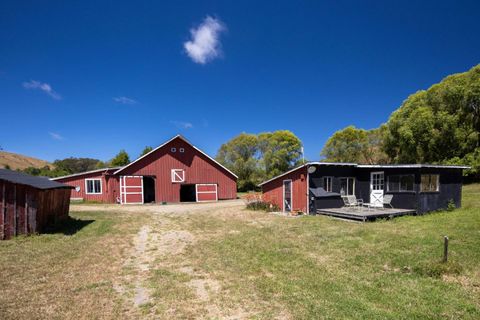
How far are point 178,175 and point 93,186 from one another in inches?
335

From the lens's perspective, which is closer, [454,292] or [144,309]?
[144,309]

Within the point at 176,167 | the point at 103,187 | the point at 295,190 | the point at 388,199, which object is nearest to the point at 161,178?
the point at 176,167

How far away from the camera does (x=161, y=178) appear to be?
25500 millimetres

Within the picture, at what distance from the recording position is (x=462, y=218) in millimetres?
11992

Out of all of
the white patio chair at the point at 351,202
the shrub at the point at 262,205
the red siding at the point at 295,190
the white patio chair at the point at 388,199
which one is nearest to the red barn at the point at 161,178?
the shrub at the point at 262,205

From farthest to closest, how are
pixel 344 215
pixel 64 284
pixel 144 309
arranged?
pixel 344 215
pixel 64 284
pixel 144 309

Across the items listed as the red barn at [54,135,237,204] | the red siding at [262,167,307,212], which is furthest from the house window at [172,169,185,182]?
the red siding at [262,167,307,212]

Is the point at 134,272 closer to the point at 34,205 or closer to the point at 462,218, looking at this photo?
the point at 34,205

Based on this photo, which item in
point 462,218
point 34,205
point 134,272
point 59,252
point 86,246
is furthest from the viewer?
point 462,218

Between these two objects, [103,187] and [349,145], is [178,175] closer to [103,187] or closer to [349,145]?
[103,187]

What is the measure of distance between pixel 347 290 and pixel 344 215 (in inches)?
372

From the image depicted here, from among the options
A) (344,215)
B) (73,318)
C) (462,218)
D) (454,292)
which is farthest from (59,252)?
(462,218)

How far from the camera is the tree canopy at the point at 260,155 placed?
3778cm

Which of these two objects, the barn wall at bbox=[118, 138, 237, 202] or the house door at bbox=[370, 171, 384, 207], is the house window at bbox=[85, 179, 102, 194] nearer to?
the barn wall at bbox=[118, 138, 237, 202]
